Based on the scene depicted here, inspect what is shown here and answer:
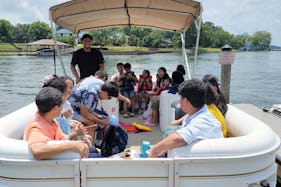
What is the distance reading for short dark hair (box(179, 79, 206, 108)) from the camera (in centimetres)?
172

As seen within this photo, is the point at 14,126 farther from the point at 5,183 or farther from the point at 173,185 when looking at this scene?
the point at 173,185

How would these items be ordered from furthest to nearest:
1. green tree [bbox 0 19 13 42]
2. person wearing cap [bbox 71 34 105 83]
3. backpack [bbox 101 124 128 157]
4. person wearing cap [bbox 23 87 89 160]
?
1. green tree [bbox 0 19 13 42]
2. person wearing cap [bbox 71 34 105 83]
3. backpack [bbox 101 124 128 157]
4. person wearing cap [bbox 23 87 89 160]

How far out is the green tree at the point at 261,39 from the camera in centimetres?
7671

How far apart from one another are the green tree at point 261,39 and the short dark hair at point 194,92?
3201 inches

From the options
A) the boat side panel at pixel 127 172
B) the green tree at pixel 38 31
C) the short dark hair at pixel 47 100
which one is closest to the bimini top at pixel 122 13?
the short dark hair at pixel 47 100

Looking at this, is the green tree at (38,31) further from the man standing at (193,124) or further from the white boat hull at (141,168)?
the man standing at (193,124)

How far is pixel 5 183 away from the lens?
1.72 metres

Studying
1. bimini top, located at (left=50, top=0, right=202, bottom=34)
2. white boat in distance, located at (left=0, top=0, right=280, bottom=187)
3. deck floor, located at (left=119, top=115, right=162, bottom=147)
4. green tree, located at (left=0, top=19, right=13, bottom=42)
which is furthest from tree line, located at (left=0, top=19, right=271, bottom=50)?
white boat in distance, located at (left=0, top=0, right=280, bottom=187)

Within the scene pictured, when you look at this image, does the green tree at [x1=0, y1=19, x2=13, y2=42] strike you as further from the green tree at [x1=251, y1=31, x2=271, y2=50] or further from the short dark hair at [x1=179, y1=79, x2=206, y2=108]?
the short dark hair at [x1=179, y1=79, x2=206, y2=108]

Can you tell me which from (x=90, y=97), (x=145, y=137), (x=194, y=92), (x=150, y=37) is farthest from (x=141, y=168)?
(x=150, y=37)

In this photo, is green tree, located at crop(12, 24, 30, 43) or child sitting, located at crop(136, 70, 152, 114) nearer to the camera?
child sitting, located at crop(136, 70, 152, 114)

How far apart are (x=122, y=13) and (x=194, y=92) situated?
10.4 feet

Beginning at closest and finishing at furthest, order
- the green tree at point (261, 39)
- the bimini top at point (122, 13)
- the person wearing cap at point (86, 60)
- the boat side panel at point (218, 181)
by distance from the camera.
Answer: the boat side panel at point (218, 181)
the bimini top at point (122, 13)
the person wearing cap at point (86, 60)
the green tree at point (261, 39)

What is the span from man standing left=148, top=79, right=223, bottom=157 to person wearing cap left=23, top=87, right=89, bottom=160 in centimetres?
51
